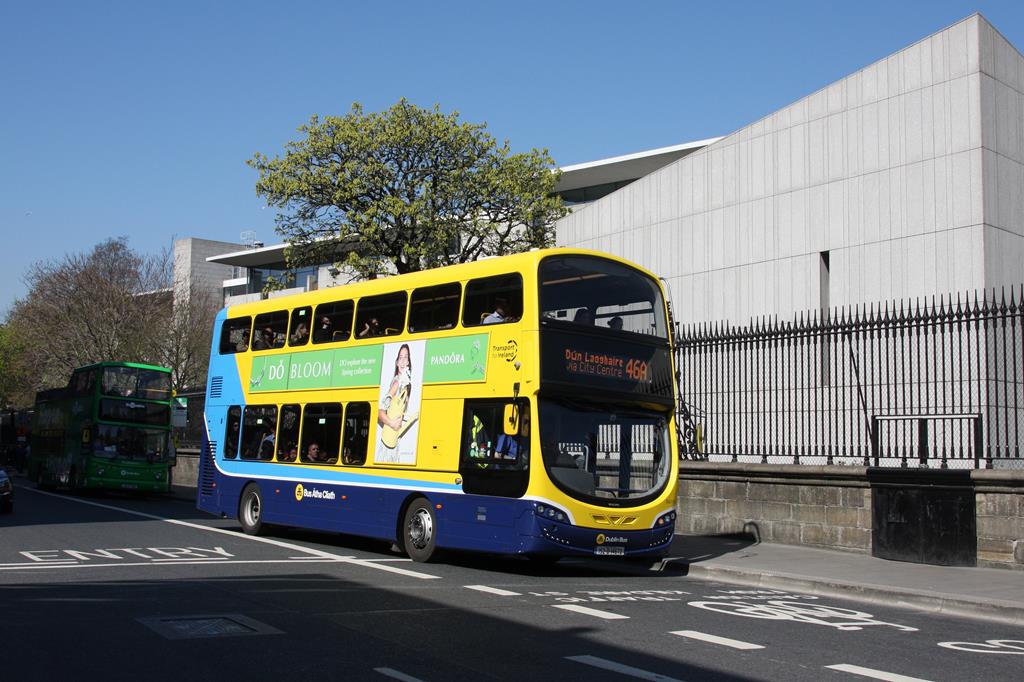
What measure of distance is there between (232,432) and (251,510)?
1.56m

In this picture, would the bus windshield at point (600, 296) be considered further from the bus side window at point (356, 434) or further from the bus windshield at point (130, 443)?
the bus windshield at point (130, 443)

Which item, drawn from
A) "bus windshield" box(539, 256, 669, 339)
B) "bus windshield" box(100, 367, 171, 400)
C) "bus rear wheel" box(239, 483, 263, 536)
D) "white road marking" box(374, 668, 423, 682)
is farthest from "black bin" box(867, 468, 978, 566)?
"bus windshield" box(100, 367, 171, 400)

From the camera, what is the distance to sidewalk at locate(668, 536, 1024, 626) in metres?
11.5

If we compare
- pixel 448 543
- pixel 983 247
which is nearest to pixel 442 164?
pixel 983 247

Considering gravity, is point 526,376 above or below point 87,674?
above

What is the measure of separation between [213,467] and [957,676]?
606 inches

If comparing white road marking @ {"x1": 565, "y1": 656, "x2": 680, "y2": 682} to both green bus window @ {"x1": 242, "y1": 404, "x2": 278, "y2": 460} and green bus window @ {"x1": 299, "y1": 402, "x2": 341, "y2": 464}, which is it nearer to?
green bus window @ {"x1": 299, "y1": 402, "x2": 341, "y2": 464}

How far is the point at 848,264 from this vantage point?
95.5 ft

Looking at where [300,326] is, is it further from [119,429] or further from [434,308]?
[119,429]

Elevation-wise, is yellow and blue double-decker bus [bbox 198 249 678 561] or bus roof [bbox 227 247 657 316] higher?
bus roof [bbox 227 247 657 316]

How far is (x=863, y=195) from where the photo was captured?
28812mm

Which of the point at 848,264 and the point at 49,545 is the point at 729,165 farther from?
the point at 49,545

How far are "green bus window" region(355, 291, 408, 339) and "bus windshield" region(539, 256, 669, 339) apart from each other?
3.01 m

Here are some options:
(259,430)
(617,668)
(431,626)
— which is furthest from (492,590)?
(259,430)
